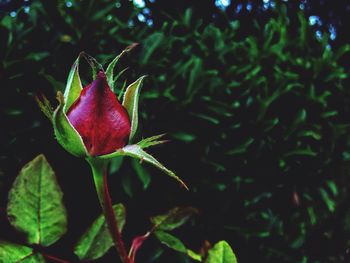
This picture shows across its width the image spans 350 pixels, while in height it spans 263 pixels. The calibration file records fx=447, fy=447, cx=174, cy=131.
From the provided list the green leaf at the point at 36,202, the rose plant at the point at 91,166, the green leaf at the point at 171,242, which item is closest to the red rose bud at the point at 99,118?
the rose plant at the point at 91,166

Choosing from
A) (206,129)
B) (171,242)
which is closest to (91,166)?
(171,242)

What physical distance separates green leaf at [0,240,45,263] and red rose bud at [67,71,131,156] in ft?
0.72

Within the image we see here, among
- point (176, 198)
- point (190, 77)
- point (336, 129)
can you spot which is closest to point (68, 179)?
point (176, 198)

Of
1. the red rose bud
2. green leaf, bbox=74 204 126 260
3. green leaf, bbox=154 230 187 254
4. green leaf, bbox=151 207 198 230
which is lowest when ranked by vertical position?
green leaf, bbox=154 230 187 254

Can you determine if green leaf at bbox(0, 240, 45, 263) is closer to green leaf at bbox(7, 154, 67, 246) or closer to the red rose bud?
green leaf at bbox(7, 154, 67, 246)

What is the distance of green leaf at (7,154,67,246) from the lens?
25.3 inches

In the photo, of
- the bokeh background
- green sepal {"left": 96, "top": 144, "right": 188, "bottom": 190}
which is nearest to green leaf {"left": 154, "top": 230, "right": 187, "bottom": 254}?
the bokeh background

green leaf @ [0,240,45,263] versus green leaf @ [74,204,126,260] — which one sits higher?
green leaf @ [0,240,45,263]

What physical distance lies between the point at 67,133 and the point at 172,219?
402 millimetres

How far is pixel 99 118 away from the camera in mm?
474

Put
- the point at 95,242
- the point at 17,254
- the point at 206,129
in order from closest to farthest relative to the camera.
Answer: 1. the point at 17,254
2. the point at 95,242
3. the point at 206,129

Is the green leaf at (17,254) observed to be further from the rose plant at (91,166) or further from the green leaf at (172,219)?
the green leaf at (172,219)

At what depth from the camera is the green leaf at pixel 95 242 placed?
0.71 meters

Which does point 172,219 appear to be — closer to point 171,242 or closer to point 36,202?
point 171,242
